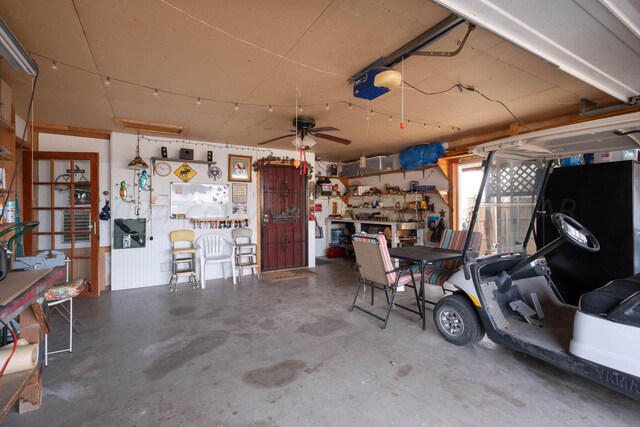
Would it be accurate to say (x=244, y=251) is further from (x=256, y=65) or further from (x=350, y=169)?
(x=256, y=65)

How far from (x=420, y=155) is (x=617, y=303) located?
14.1 feet

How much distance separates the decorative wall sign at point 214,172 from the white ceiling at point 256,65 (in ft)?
3.67

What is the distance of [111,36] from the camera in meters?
2.17

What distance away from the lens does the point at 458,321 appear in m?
2.72

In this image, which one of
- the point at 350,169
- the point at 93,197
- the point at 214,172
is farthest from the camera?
the point at 350,169

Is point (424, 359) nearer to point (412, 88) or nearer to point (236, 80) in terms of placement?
point (412, 88)

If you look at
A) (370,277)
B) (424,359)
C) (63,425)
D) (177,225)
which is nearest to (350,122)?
(370,277)

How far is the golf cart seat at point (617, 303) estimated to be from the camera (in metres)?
1.64

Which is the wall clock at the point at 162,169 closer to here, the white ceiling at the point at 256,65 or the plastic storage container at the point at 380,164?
the white ceiling at the point at 256,65

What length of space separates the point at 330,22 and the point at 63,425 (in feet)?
10.1

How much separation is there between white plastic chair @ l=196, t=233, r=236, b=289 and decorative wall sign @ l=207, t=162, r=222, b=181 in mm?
1078

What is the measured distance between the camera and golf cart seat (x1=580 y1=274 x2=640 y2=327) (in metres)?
1.64

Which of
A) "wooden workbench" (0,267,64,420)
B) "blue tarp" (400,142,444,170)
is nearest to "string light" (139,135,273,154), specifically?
"blue tarp" (400,142,444,170)

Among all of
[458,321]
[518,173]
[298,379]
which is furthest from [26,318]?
[518,173]
